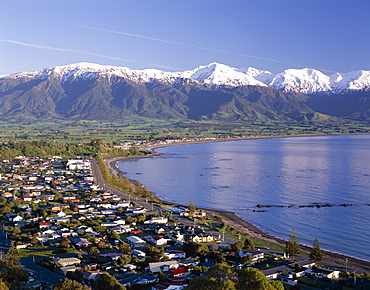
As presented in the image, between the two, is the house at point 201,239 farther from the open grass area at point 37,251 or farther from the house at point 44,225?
the house at point 44,225

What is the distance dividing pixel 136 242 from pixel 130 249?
122cm

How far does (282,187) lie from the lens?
A: 46.2 meters

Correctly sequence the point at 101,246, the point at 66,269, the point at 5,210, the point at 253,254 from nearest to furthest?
1. the point at 66,269
2. the point at 253,254
3. the point at 101,246
4. the point at 5,210

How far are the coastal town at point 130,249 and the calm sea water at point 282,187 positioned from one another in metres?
4.02

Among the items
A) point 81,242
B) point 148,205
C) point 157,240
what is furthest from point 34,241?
point 148,205

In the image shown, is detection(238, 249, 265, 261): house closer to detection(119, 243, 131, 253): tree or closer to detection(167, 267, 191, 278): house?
detection(167, 267, 191, 278): house

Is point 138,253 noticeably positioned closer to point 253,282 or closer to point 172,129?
point 253,282

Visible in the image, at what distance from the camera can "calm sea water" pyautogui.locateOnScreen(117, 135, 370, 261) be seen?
2986 cm

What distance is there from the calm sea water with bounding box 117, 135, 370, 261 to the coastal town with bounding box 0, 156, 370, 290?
13.2ft

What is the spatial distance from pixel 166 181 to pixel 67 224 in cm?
2325

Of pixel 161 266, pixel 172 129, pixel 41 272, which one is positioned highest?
pixel 172 129

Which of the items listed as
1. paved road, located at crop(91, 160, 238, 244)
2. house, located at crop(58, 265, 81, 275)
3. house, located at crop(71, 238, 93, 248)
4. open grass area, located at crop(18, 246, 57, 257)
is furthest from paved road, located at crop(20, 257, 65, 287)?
paved road, located at crop(91, 160, 238, 244)

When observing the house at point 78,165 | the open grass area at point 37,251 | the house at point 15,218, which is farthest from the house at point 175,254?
the house at point 78,165

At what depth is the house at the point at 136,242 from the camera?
24.1 metres
